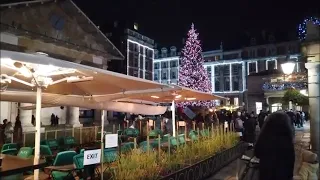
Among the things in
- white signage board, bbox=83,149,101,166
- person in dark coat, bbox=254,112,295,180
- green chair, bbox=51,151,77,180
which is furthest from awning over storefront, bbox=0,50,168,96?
person in dark coat, bbox=254,112,295,180

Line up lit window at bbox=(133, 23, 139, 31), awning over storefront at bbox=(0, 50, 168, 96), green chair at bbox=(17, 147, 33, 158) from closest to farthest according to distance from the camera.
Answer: awning over storefront at bbox=(0, 50, 168, 96) < green chair at bbox=(17, 147, 33, 158) < lit window at bbox=(133, 23, 139, 31)

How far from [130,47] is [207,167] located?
6008 centimetres

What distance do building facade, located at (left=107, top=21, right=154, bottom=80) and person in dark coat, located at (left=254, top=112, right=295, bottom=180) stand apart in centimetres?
6243

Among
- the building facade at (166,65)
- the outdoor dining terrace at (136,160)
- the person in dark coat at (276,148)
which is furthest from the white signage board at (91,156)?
the building facade at (166,65)

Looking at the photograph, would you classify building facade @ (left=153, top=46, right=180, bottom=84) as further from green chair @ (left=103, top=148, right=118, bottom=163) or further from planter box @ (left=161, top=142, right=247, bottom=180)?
green chair @ (left=103, top=148, right=118, bottom=163)

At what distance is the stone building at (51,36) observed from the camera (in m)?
22.1

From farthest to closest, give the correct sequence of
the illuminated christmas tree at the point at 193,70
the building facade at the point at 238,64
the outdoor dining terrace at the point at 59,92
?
the building facade at the point at 238,64
the illuminated christmas tree at the point at 193,70
the outdoor dining terrace at the point at 59,92

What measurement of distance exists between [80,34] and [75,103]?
70.4ft

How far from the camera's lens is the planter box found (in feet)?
25.0

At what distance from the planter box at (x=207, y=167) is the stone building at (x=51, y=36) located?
14.4m

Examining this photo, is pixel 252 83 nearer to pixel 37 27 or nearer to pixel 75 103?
pixel 37 27

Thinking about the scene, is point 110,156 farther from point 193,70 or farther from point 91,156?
point 193,70

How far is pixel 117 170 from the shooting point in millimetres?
6324

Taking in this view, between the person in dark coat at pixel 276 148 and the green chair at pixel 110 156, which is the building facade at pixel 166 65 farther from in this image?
the person in dark coat at pixel 276 148
